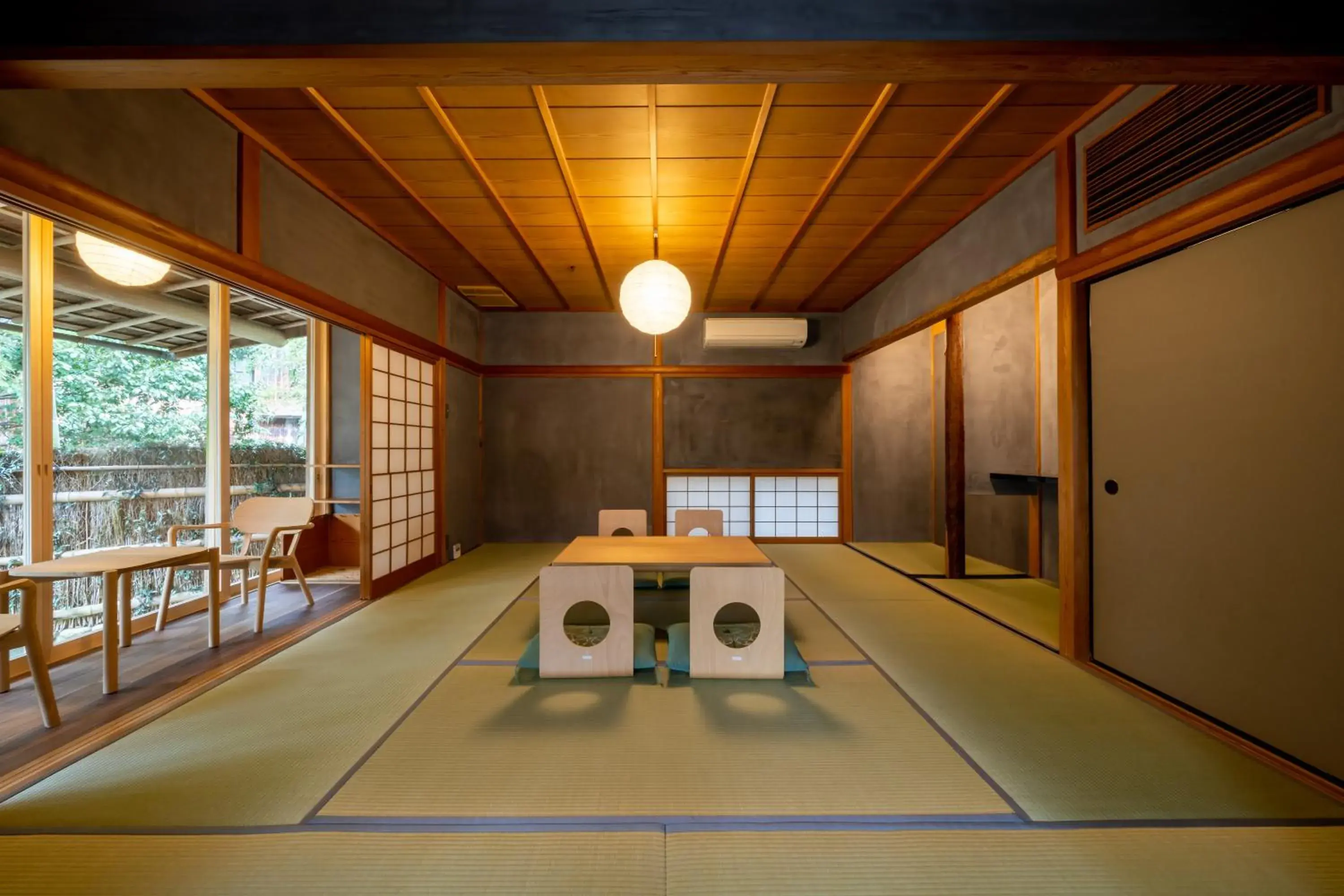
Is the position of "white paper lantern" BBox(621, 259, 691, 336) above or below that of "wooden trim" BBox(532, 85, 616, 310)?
below

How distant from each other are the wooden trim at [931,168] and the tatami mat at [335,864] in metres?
2.79

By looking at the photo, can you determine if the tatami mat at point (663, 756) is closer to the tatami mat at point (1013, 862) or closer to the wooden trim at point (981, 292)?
the tatami mat at point (1013, 862)

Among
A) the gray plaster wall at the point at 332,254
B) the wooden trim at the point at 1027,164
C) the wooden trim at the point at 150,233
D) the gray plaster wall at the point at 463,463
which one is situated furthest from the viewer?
the gray plaster wall at the point at 463,463

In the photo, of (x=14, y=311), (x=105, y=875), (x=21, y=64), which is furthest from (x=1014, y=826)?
(x=14, y=311)

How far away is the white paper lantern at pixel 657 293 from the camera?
11.3 feet

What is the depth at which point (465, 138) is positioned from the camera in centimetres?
300

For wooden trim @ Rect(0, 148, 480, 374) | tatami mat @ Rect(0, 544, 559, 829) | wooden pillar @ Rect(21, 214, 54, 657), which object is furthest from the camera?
wooden pillar @ Rect(21, 214, 54, 657)

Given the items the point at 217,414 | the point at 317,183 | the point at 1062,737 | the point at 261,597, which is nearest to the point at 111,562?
the point at 261,597

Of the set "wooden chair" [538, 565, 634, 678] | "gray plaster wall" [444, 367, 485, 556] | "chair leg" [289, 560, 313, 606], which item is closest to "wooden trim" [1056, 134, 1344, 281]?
"wooden chair" [538, 565, 634, 678]

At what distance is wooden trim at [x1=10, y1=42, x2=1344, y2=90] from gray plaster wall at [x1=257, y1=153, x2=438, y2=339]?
1711mm

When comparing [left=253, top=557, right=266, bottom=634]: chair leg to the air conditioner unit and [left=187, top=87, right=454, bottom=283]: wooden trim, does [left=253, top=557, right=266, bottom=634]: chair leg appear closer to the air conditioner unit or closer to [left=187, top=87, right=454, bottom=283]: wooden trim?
[left=187, top=87, right=454, bottom=283]: wooden trim

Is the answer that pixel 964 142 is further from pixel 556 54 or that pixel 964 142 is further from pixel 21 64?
pixel 21 64

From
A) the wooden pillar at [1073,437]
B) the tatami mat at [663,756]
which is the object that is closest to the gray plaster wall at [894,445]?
the wooden pillar at [1073,437]

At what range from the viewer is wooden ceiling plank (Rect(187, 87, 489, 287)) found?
2.69 m
